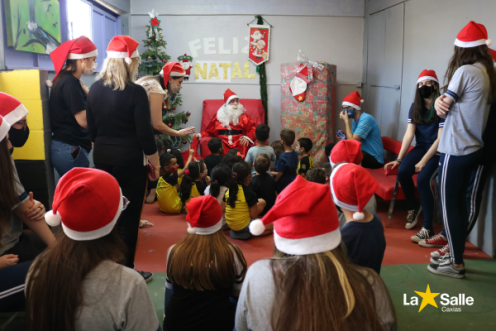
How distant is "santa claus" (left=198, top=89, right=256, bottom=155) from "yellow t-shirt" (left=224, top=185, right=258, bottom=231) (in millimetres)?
2185

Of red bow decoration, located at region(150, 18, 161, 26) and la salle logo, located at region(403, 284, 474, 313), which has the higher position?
red bow decoration, located at region(150, 18, 161, 26)

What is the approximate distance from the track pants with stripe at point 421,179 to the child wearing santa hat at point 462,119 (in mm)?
702

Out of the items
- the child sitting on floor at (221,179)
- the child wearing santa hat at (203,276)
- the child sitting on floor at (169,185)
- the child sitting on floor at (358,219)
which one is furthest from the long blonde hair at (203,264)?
the child sitting on floor at (169,185)

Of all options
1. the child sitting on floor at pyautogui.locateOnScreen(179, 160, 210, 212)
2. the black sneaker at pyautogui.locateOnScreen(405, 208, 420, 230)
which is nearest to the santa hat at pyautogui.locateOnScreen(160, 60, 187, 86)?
the child sitting on floor at pyautogui.locateOnScreen(179, 160, 210, 212)

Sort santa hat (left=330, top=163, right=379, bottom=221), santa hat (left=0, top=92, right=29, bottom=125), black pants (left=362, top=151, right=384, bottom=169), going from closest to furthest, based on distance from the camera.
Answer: santa hat (left=330, top=163, right=379, bottom=221), santa hat (left=0, top=92, right=29, bottom=125), black pants (left=362, top=151, right=384, bottom=169)

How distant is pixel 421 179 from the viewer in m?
3.42

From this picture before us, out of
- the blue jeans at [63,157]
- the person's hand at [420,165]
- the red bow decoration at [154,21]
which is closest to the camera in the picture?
the blue jeans at [63,157]

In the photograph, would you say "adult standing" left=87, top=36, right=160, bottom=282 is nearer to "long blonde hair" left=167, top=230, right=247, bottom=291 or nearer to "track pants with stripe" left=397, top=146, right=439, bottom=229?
Result: "long blonde hair" left=167, top=230, right=247, bottom=291

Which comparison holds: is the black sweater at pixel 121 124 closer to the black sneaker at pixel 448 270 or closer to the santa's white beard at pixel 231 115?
the black sneaker at pixel 448 270

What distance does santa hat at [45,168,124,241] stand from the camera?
1.24 m

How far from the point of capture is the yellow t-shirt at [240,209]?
3.47m

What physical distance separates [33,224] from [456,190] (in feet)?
7.81

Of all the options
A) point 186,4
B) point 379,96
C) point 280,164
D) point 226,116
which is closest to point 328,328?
point 280,164

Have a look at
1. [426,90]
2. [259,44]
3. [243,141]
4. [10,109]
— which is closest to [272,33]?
[259,44]
